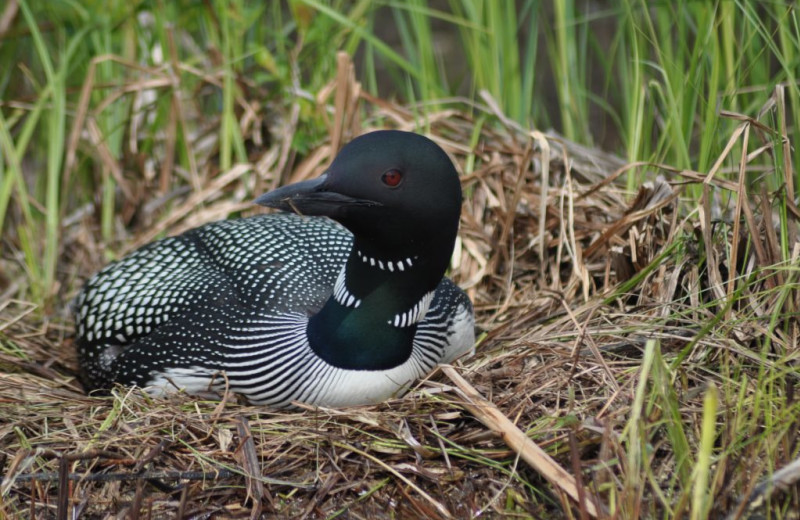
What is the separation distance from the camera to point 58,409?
113 inches

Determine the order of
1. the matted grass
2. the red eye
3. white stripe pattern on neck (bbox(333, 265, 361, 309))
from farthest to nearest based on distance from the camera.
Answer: white stripe pattern on neck (bbox(333, 265, 361, 309)) → the red eye → the matted grass

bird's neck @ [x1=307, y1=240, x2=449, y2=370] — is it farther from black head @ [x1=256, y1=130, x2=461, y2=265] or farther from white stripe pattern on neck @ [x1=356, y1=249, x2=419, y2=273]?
black head @ [x1=256, y1=130, x2=461, y2=265]

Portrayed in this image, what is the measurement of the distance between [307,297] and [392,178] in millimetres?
693

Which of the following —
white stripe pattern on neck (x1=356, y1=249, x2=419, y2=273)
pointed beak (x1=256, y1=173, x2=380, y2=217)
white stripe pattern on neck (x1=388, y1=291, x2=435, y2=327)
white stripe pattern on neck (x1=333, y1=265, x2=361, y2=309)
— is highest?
pointed beak (x1=256, y1=173, x2=380, y2=217)

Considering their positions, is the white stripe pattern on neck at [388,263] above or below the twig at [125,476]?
above

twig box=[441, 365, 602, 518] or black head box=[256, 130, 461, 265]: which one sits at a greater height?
black head box=[256, 130, 461, 265]

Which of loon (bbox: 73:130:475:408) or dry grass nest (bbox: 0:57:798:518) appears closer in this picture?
dry grass nest (bbox: 0:57:798:518)

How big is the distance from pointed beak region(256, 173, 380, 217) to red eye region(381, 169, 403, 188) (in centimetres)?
6

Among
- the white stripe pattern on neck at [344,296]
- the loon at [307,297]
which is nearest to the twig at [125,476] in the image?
the loon at [307,297]

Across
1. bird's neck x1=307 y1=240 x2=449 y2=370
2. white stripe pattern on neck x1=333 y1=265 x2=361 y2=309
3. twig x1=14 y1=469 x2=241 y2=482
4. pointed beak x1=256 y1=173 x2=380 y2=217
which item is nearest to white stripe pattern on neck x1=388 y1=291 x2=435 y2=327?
bird's neck x1=307 y1=240 x2=449 y2=370

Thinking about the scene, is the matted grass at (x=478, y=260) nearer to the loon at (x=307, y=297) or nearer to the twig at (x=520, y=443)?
the twig at (x=520, y=443)

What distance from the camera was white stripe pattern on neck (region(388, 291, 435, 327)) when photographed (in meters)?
2.74

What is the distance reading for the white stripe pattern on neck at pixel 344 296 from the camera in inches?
108

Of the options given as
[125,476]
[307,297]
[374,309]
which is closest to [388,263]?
[374,309]
